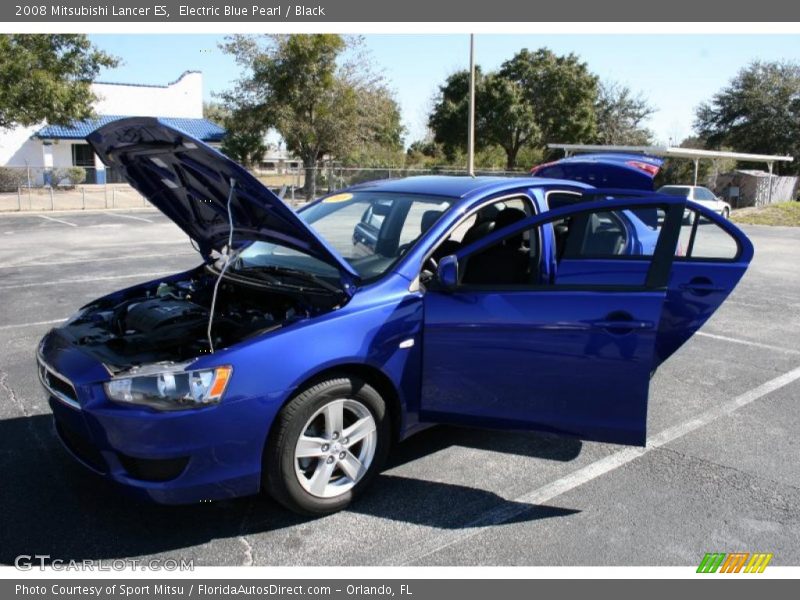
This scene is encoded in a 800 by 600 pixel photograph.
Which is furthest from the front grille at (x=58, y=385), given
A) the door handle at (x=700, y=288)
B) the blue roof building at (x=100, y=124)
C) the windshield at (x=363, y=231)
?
the blue roof building at (x=100, y=124)

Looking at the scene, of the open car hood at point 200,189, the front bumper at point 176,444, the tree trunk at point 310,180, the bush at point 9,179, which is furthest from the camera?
the bush at point 9,179

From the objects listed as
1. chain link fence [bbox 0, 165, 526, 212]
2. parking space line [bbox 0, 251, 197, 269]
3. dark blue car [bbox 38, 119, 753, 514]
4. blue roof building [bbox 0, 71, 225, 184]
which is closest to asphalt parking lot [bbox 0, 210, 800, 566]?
dark blue car [bbox 38, 119, 753, 514]

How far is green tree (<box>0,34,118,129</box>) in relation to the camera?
71.9 ft

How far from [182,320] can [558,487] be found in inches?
89.3

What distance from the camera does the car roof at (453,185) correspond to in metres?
4.25

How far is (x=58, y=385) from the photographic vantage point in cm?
332

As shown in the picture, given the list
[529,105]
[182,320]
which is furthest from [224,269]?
[529,105]

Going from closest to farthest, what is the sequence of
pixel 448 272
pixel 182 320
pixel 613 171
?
pixel 448 272
pixel 182 320
pixel 613 171

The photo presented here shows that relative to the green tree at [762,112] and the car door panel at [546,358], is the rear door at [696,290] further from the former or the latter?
the green tree at [762,112]

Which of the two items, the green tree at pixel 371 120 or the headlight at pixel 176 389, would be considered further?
the green tree at pixel 371 120

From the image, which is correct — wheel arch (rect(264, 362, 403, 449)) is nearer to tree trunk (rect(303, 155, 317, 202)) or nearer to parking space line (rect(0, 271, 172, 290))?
parking space line (rect(0, 271, 172, 290))

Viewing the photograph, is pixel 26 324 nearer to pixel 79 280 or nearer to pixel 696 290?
pixel 79 280

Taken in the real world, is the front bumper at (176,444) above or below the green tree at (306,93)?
below

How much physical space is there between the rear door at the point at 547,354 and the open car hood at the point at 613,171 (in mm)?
2186
